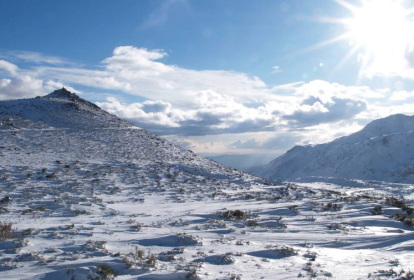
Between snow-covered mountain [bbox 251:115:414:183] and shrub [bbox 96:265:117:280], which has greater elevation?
snow-covered mountain [bbox 251:115:414:183]

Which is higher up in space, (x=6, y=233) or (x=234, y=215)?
(x=6, y=233)

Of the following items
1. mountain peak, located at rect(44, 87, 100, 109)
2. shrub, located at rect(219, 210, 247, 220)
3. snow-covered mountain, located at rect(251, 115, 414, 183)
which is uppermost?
mountain peak, located at rect(44, 87, 100, 109)

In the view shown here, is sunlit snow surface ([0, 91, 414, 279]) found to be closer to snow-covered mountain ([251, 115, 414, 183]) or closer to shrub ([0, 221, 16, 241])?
shrub ([0, 221, 16, 241])

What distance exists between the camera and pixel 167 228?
10086 millimetres

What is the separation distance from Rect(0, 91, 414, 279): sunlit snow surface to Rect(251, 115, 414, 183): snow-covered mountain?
6342cm

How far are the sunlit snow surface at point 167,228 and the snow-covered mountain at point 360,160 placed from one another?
63.4 meters

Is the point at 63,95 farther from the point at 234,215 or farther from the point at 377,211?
the point at 377,211

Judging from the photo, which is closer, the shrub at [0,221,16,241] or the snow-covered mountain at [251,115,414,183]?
the shrub at [0,221,16,241]

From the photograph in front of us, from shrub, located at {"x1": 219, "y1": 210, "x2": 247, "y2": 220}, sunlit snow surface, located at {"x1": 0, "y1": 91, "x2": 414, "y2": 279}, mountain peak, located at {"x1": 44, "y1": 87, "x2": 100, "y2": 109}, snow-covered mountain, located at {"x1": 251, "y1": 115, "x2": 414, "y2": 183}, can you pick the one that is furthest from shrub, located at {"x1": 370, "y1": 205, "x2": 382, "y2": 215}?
snow-covered mountain, located at {"x1": 251, "y1": 115, "x2": 414, "y2": 183}

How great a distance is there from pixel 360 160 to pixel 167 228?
346ft

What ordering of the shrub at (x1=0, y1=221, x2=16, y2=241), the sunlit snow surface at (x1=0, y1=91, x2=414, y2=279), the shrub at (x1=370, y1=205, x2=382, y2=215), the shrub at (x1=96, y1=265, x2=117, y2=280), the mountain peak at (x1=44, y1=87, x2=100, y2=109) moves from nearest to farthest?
1. the shrub at (x1=96, y1=265, x2=117, y2=280)
2. the sunlit snow surface at (x1=0, y1=91, x2=414, y2=279)
3. the shrub at (x1=0, y1=221, x2=16, y2=241)
4. the shrub at (x1=370, y1=205, x2=382, y2=215)
5. the mountain peak at (x1=44, y1=87, x2=100, y2=109)

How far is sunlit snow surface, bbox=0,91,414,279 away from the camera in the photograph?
599 centimetres

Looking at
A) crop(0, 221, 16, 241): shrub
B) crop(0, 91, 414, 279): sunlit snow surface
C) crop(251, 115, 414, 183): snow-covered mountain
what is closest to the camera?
crop(0, 91, 414, 279): sunlit snow surface

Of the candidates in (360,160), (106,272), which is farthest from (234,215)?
(360,160)
